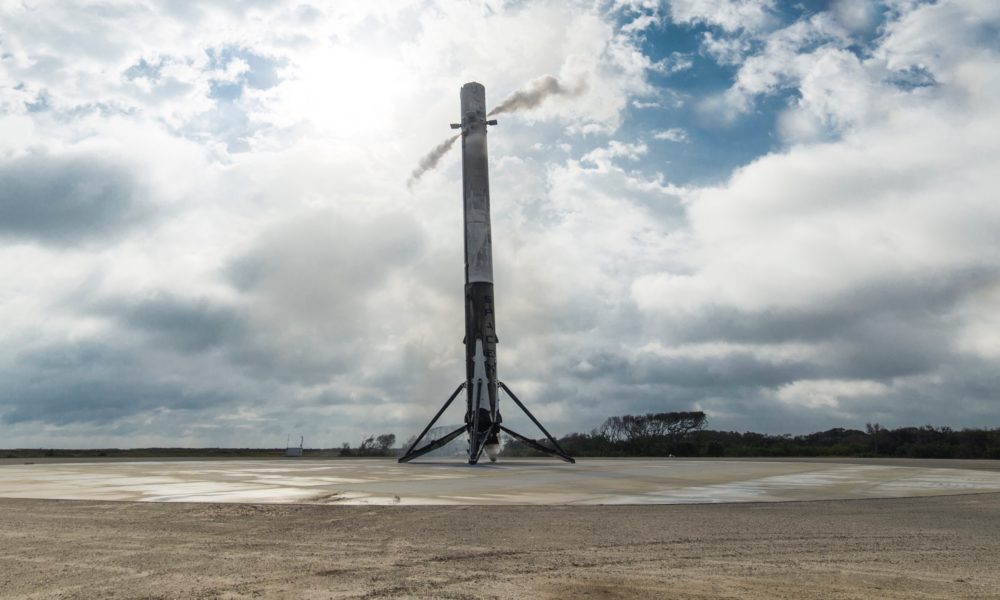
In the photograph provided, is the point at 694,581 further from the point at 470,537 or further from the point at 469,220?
the point at 469,220

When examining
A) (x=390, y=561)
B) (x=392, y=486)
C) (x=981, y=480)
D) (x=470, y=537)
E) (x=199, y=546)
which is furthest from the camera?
(x=981, y=480)

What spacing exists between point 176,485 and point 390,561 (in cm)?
1452

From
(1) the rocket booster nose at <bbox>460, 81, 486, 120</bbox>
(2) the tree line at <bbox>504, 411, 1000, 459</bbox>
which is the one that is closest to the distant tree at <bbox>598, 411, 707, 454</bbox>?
(2) the tree line at <bbox>504, 411, 1000, 459</bbox>

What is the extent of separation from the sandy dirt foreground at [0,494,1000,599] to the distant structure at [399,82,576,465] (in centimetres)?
2077

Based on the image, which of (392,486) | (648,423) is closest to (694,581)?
(392,486)

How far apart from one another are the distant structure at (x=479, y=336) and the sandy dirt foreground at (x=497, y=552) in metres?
20.8

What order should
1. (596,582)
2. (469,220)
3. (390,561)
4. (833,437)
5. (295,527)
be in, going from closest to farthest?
1. (596,582)
2. (390,561)
3. (295,527)
4. (469,220)
5. (833,437)

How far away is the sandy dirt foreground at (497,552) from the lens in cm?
670

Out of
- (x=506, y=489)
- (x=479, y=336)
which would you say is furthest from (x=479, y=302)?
(x=506, y=489)

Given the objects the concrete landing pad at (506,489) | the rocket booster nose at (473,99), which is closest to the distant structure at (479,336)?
the rocket booster nose at (473,99)

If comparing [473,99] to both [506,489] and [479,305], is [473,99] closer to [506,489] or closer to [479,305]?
[479,305]

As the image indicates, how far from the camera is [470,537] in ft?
32.1

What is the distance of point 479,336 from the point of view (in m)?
34.8

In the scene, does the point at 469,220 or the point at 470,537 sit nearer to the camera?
the point at 470,537
